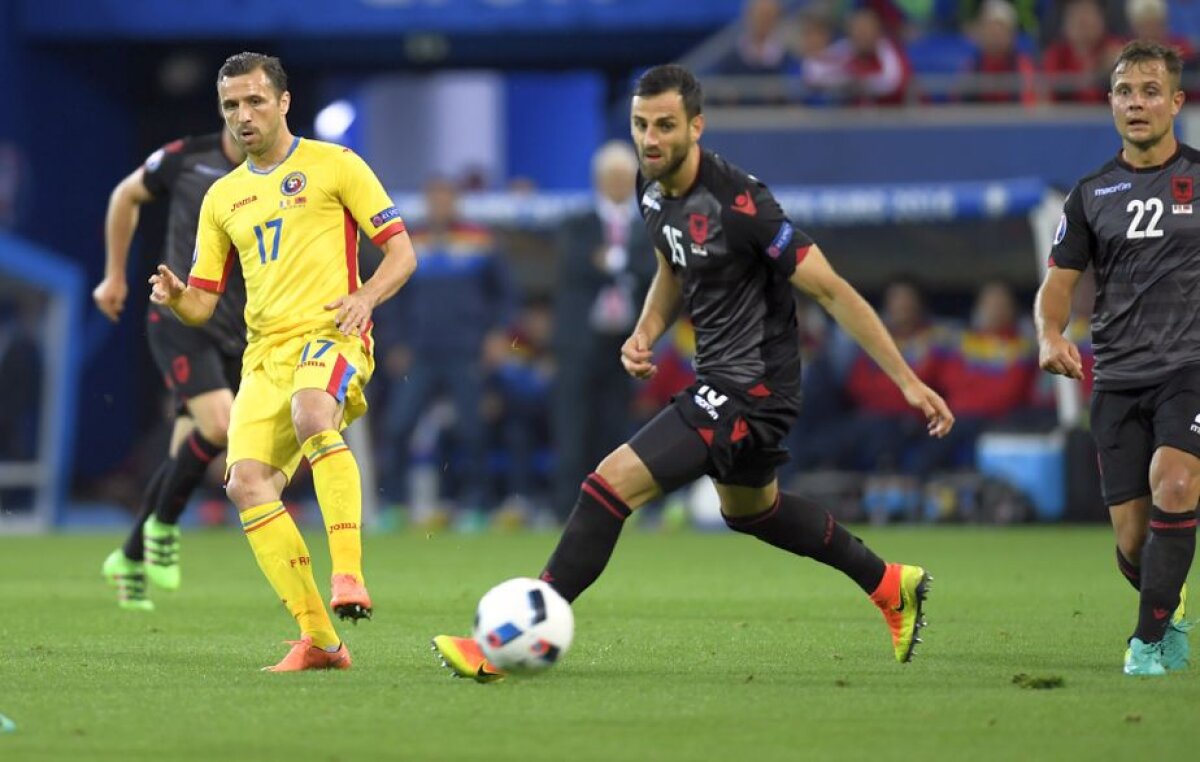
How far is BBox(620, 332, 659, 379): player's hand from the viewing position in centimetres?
740

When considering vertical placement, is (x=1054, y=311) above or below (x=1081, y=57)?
above

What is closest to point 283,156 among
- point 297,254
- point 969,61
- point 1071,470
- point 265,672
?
point 297,254

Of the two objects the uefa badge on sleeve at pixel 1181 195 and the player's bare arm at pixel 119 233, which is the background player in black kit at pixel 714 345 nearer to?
the uefa badge on sleeve at pixel 1181 195

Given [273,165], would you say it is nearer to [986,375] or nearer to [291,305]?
[291,305]

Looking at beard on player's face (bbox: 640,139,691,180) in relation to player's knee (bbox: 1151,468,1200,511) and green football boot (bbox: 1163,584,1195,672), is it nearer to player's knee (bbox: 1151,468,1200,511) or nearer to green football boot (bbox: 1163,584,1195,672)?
player's knee (bbox: 1151,468,1200,511)

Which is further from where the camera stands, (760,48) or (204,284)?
(760,48)

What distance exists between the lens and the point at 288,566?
723 centimetres

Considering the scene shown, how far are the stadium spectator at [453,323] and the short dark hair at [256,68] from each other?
9.68m

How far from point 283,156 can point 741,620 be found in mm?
2956

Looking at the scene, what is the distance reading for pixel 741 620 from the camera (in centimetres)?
927

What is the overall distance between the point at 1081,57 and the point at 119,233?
1045 centimetres

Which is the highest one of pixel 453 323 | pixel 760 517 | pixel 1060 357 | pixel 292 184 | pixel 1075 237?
pixel 292 184

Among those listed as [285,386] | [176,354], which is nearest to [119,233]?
[176,354]

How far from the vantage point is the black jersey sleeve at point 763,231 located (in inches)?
278
